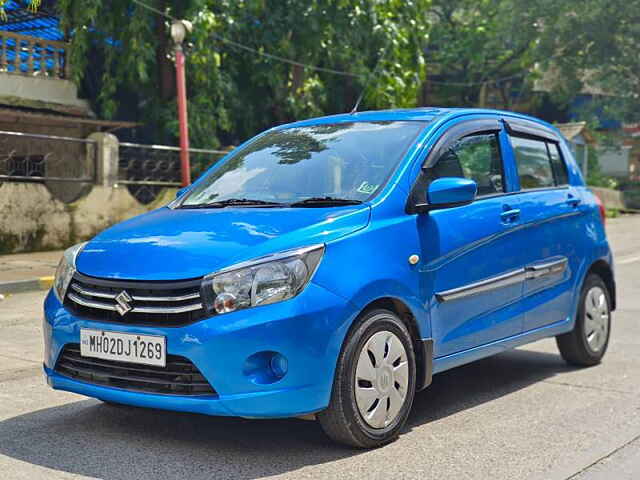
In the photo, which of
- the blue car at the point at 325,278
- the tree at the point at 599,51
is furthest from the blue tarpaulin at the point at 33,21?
the tree at the point at 599,51

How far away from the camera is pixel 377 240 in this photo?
4.50m

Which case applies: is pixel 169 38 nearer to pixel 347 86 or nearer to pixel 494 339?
pixel 347 86

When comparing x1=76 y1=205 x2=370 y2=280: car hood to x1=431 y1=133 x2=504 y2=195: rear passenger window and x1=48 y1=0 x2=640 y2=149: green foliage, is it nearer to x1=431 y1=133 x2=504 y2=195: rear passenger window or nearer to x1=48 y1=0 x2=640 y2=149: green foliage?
x1=431 y1=133 x2=504 y2=195: rear passenger window

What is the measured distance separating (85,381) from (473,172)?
2560mm

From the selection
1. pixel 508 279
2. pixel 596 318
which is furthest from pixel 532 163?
pixel 596 318

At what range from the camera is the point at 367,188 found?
4.82 meters

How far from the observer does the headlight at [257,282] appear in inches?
158

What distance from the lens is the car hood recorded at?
A: 13.5 ft

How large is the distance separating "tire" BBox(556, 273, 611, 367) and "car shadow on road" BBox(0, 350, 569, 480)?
1.14 m

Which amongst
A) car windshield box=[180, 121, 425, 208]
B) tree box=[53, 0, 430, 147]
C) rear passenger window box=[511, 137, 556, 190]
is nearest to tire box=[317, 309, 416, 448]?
car windshield box=[180, 121, 425, 208]

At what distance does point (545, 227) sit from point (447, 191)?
1.33 m

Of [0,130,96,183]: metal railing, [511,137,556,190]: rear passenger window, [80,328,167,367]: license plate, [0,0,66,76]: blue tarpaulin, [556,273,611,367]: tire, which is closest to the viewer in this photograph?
[80,328,167,367]: license plate

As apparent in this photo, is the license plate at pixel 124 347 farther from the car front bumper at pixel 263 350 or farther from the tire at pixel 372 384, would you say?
the tire at pixel 372 384

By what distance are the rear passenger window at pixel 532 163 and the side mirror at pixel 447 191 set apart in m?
1.05
